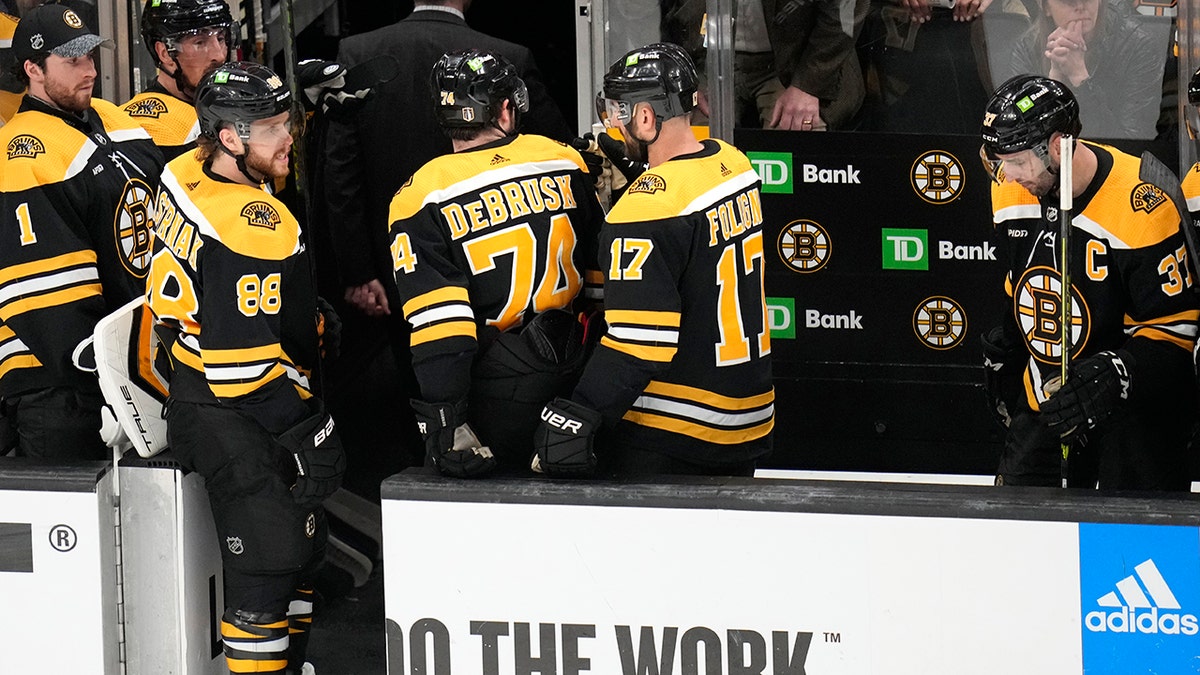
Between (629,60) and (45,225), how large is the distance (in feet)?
5.08

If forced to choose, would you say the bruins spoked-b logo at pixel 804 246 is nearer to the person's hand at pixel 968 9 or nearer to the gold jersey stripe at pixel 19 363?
the person's hand at pixel 968 9

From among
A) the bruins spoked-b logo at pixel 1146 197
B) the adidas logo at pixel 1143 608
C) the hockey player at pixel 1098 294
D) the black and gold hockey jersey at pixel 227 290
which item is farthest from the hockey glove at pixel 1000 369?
the black and gold hockey jersey at pixel 227 290

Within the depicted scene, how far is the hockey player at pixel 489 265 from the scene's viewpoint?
353 cm

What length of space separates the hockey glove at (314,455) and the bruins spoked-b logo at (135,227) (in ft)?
2.60

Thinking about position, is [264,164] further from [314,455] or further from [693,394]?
[693,394]

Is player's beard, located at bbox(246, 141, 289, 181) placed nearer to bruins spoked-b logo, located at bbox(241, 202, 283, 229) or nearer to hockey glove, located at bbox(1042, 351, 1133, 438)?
bruins spoked-b logo, located at bbox(241, 202, 283, 229)

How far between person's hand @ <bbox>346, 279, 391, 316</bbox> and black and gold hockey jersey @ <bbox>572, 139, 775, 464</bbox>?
1695mm

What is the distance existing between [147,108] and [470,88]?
1.24m

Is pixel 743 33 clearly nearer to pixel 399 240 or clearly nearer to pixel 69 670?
pixel 399 240

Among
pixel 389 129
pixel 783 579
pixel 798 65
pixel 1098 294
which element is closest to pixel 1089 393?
pixel 1098 294

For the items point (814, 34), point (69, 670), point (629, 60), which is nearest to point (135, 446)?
point (69, 670)

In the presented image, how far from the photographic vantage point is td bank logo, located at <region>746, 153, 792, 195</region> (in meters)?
5.22

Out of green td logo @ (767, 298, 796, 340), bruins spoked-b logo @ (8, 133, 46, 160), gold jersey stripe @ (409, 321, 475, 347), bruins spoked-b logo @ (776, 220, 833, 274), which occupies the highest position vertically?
bruins spoked-b logo @ (8, 133, 46, 160)

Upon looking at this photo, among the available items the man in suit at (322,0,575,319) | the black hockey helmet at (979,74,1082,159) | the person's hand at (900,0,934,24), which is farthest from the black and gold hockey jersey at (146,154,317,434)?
the person's hand at (900,0,934,24)
